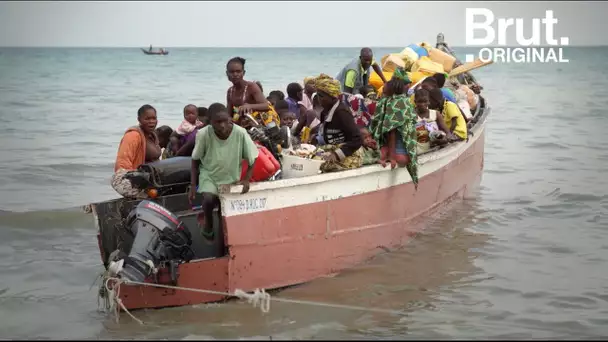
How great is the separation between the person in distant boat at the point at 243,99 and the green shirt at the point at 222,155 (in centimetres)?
114

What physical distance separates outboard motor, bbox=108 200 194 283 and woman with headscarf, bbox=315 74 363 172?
142 centimetres

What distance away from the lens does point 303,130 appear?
29.7 feet

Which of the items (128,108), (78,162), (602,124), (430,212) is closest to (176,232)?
(430,212)

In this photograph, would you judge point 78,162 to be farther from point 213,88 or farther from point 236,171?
point 213,88

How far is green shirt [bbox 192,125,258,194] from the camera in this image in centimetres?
697

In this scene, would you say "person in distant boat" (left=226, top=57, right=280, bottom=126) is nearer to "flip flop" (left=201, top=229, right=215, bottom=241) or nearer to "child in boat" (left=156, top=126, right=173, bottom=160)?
"child in boat" (left=156, top=126, right=173, bottom=160)

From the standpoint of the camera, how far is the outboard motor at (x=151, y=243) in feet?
22.6

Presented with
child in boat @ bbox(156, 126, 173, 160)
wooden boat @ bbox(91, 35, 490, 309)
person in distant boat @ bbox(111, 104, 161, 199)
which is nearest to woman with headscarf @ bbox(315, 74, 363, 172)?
wooden boat @ bbox(91, 35, 490, 309)

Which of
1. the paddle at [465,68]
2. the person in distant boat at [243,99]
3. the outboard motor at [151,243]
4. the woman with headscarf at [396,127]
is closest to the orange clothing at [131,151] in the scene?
the outboard motor at [151,243]

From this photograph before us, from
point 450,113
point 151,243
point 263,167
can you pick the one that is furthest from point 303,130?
point 151,243

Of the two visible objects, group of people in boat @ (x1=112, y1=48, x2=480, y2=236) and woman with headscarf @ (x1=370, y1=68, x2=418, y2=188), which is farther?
woman with headscarf @ (x1=370, y1=68, x2=418, y2=188)

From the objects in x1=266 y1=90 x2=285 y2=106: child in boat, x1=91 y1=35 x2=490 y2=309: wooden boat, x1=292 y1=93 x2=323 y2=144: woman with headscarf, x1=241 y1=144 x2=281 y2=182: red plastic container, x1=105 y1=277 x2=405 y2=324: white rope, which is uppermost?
x1=266 y1=90 x2=285 y2=106: child in boat

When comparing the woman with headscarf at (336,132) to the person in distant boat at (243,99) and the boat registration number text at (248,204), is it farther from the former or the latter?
the boat registration number text at (248,204)

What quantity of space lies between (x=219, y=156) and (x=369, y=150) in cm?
179
